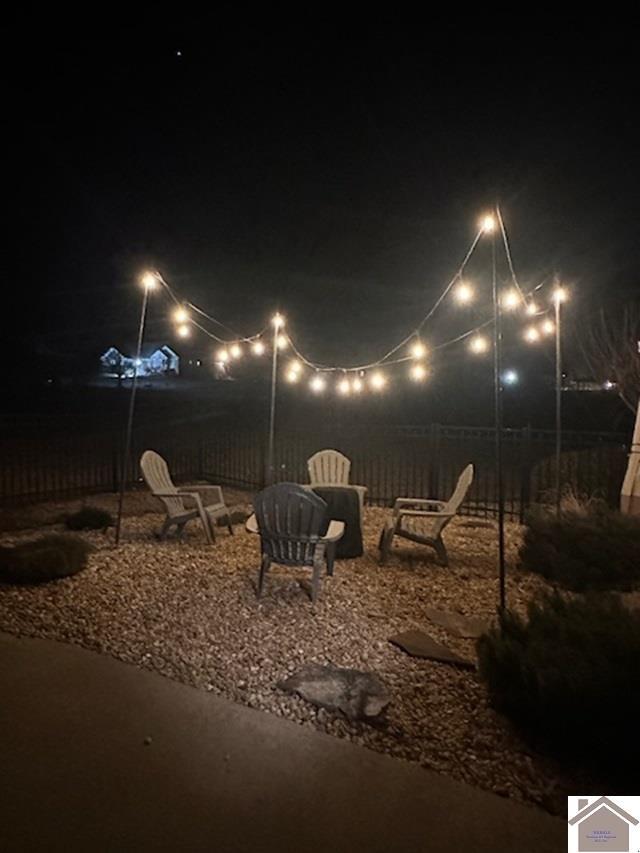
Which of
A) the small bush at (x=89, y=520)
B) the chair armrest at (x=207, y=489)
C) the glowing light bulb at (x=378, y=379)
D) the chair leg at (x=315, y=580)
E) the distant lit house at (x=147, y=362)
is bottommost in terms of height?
the chair leg at (x=315, y=580)

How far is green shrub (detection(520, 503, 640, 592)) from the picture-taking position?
5.38 m

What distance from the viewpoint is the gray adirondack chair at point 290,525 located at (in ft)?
17.2

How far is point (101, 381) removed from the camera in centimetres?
3127

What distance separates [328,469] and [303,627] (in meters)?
3.94

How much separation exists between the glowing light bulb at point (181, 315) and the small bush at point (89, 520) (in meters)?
2.57

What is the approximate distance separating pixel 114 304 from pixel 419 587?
2394 cm

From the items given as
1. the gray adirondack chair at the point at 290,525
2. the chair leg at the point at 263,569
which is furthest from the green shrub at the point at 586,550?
the chair leg at the point at 263,569

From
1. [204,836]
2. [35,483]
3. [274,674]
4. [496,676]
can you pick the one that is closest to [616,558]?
[496,676]

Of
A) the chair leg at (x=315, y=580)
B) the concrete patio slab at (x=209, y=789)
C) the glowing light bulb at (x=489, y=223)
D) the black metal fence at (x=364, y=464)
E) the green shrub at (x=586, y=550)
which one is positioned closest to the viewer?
the concrete patio slab at (x=209, y=789)

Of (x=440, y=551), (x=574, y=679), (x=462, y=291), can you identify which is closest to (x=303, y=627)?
(x=574, y=679)

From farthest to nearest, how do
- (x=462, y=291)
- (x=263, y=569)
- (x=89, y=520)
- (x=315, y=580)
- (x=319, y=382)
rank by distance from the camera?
(x=319, y=382) → (x=89, y=520) → (x=462, y=291) → (x=263, y=569) → (x=315, y=580)

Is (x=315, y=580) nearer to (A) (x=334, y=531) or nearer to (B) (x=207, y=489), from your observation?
(A) (x=334, y=531)

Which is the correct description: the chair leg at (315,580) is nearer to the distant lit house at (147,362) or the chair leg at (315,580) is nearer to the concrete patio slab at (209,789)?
the concrete patio slab at (209,789)

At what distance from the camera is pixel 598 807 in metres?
2.52
